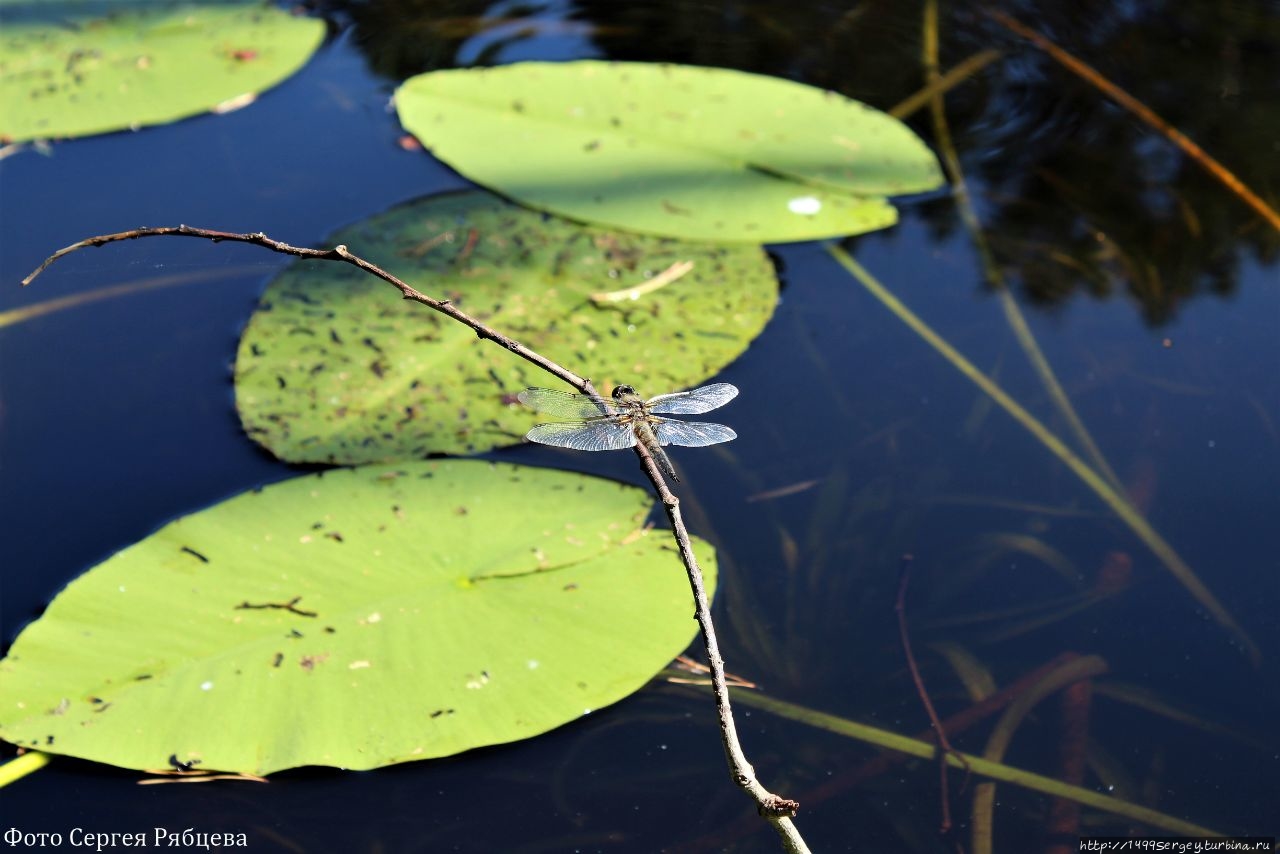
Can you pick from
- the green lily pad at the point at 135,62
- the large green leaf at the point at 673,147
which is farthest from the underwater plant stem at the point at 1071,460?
the green lily pad at the point at 135,62

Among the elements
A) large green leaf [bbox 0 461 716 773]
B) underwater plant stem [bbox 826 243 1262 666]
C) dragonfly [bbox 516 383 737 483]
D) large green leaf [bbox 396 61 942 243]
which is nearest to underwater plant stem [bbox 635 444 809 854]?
dragonfly [bbox 516 383 737 483]

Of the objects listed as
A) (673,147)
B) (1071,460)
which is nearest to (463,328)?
(673,147)

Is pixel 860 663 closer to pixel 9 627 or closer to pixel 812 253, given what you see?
pixel 812 253

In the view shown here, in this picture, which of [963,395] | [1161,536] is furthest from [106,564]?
[1161,536]

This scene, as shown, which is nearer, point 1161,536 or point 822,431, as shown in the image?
point 1161,536

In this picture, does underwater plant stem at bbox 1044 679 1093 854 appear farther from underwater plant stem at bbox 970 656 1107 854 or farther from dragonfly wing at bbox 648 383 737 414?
dragonfly wing at bbox 648 383 737 414
